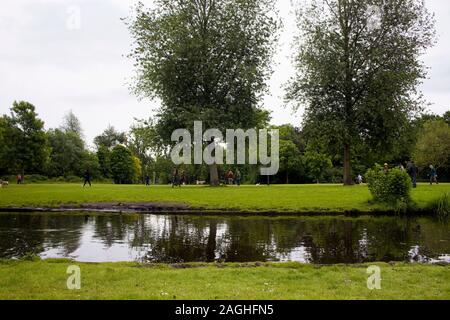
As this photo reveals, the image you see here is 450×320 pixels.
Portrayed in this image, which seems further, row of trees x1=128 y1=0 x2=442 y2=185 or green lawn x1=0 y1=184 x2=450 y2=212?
row of trees x1=128 y1=0 x2=442 y2=185

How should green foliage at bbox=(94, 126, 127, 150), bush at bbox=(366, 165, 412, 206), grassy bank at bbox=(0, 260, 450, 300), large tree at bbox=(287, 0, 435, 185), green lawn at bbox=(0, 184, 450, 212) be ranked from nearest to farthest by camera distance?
1. grassy bank at bbox=(0, 260, 450, 300)
2. bush at bbox=(366, 165, 412, 206)
3. green lawn at bbox=(0, 184, 450, 212)
4. large tree at bbox=(287, 0, 435, 185)
5. green foliage at bbox=(94, 126, 127, 150)

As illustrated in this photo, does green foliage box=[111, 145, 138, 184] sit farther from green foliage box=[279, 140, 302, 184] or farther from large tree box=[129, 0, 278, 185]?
large tree box=[129, 0, 278, 185]

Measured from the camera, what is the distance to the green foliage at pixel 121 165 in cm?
9625

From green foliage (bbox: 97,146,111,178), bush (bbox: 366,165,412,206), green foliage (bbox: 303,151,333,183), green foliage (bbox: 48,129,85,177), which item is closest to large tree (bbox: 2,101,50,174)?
green foliage (bbox: 48,129,85,177)

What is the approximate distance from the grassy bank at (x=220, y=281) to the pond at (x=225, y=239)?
2201 mm

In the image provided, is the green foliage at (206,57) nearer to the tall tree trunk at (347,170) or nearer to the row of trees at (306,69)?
the row of trees at (306,69)

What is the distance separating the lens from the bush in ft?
90.3

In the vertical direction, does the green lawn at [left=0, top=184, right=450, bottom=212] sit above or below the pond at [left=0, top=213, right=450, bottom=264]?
above

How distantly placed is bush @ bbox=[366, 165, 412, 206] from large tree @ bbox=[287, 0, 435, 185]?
10.6 m

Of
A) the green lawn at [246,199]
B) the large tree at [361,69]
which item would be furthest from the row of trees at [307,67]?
the green lawn at [246,199]

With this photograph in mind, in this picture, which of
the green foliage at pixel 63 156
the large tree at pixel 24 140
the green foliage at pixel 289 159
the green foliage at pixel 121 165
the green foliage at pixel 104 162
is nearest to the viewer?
the large tree at pixel 24 140

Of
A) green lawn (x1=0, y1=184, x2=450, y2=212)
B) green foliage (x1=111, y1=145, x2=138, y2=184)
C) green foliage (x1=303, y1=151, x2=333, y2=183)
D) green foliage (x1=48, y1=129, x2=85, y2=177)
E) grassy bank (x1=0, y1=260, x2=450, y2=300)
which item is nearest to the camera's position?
grassy bank (x1=0, y1=260, x2=450, y2=300)

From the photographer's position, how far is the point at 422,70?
38.8m

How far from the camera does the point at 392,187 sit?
27.8m
